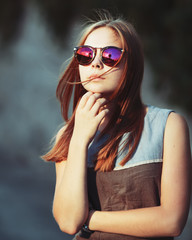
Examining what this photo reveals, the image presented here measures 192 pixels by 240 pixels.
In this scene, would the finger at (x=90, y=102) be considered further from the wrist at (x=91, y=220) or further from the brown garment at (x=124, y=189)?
the wrist at (x=91, y=220)

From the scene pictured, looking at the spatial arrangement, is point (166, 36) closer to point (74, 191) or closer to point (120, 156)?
point (120, 156)

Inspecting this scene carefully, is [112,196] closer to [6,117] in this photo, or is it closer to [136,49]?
[136,49]

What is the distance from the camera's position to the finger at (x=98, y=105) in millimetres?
1804

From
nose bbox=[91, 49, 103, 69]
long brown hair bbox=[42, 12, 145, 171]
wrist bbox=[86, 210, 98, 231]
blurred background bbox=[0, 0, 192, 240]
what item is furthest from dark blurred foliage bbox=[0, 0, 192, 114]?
wrist bbox=[86, 210, 98, 231]

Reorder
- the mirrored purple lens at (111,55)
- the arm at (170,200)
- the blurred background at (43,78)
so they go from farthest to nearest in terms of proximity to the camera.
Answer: the blurred background at (43,78) → the mirrored purple lens at (111,55) → the arm at (170,200)

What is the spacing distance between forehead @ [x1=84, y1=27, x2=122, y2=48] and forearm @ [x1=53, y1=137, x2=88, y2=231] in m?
0.47

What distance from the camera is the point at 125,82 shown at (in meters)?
1.84

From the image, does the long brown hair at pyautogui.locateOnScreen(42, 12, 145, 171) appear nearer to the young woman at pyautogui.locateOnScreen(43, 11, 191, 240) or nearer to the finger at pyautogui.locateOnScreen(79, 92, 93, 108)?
the young woman at pyautogui.locateOnScreen(43, 11, 191, 240)

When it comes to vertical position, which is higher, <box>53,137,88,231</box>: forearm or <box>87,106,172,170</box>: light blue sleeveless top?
<box>87,106,172,170</box>: light blue sleeveless top

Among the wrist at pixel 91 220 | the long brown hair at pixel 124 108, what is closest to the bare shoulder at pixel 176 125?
the long brown hair at pixel 124 108

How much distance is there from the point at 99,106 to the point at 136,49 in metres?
0.33

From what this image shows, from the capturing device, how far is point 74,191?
5.73 feet

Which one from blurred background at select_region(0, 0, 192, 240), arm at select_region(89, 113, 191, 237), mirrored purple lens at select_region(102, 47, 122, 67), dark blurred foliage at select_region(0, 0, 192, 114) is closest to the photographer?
arm at select_region(89, 113, 191, 237)

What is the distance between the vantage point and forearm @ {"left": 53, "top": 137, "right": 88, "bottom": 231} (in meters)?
1.75
